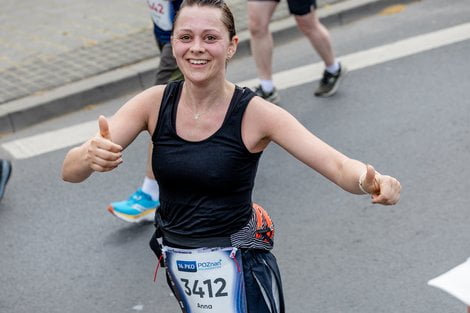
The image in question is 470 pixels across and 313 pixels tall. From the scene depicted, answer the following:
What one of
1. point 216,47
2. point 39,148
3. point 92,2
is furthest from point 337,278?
point 92,2

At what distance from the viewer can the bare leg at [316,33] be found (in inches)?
292

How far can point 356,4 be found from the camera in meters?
9.53

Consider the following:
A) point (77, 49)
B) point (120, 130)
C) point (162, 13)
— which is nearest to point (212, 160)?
point (120, 130)

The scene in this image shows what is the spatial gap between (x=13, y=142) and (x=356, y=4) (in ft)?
12.2

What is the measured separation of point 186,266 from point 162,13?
269 cm

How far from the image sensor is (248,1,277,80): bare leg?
7289 mm

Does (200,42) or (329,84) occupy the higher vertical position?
(200,42)

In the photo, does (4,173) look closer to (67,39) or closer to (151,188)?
(151,188)

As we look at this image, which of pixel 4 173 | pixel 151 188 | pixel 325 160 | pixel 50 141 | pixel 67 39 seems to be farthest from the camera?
pixel 67 39

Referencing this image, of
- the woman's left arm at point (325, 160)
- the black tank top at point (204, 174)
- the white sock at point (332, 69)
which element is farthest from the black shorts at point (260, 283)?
the white sock at point (332, 69)

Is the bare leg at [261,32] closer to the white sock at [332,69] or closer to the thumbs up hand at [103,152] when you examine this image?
the white sock at [332,69]

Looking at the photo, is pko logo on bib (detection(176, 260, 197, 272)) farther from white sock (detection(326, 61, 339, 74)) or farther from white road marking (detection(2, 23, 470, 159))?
white sock (detection(326, 61, 339, 74))

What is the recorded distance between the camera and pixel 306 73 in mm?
8094

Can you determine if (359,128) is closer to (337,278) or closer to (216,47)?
(337,278)
